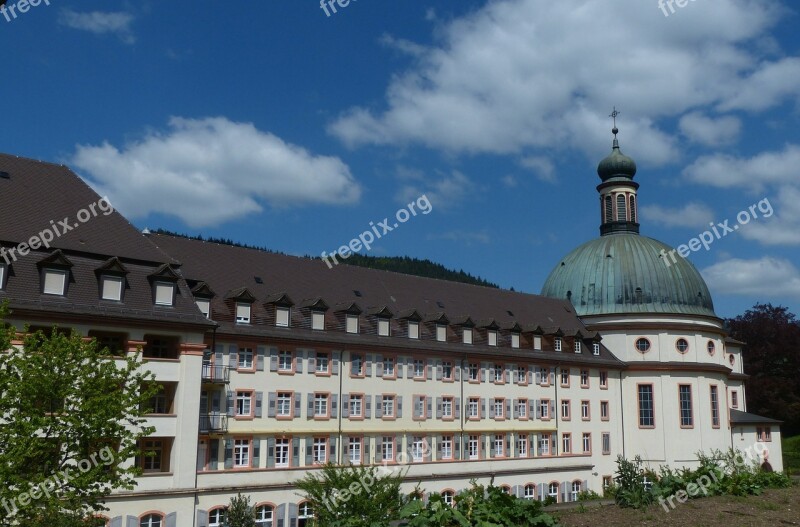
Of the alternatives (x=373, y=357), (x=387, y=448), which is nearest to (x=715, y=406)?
(x=387, y=448)

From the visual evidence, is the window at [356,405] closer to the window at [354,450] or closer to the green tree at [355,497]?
the window at [354,450]

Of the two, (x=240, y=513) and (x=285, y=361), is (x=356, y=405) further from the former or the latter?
(x=240, y=513)

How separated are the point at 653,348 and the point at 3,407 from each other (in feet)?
175

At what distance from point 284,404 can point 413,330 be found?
11.0 m

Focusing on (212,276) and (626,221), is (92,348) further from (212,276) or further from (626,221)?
(626,221)

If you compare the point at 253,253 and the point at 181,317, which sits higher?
the point at 253,253

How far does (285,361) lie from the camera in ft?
154

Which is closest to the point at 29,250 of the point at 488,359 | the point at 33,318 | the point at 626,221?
the point at 33,318

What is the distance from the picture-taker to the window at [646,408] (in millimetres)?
66062

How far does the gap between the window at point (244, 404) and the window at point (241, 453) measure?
140 centimetres

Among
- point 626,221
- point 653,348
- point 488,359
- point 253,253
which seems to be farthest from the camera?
point 626,221

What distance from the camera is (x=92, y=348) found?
2727cm

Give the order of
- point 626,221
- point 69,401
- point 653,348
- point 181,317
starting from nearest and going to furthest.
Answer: point 69,401, point 181,317, point 653,348, point 626,221
